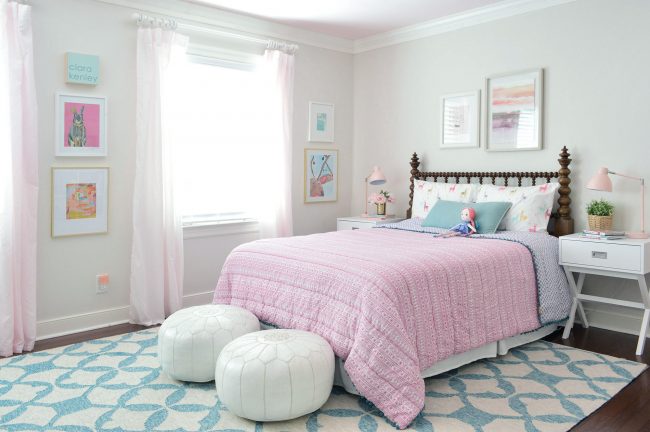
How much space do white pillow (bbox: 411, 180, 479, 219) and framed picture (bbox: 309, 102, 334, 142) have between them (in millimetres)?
1118

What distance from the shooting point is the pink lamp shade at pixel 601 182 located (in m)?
3.81

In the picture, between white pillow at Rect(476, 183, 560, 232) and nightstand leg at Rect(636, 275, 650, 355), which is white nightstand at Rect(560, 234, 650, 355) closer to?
nightstand leg at Rect(636, 275, 650, 355)

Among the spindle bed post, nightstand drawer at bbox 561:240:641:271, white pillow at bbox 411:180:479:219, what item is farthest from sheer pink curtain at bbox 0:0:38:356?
nightstand drawer at bbox 561:240:641:271

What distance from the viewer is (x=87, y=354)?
354cm

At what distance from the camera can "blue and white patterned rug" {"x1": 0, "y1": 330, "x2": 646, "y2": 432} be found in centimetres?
258

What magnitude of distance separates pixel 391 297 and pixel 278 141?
109 inches

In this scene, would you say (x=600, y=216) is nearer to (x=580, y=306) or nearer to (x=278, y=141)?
(x=580, y=306)

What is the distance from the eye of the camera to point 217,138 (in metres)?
4.93

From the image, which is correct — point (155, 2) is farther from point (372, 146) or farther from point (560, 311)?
point (560, 311)

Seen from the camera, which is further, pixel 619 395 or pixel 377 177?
pixel 377 177

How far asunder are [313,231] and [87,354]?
8.83ft

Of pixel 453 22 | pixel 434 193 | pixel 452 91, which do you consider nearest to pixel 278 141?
pixel 434 193

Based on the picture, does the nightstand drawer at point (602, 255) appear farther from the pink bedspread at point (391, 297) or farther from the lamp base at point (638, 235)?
the pink bedspread at point (391, 297)

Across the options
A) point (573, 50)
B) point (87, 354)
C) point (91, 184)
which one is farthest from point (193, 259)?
point (573, 50)
